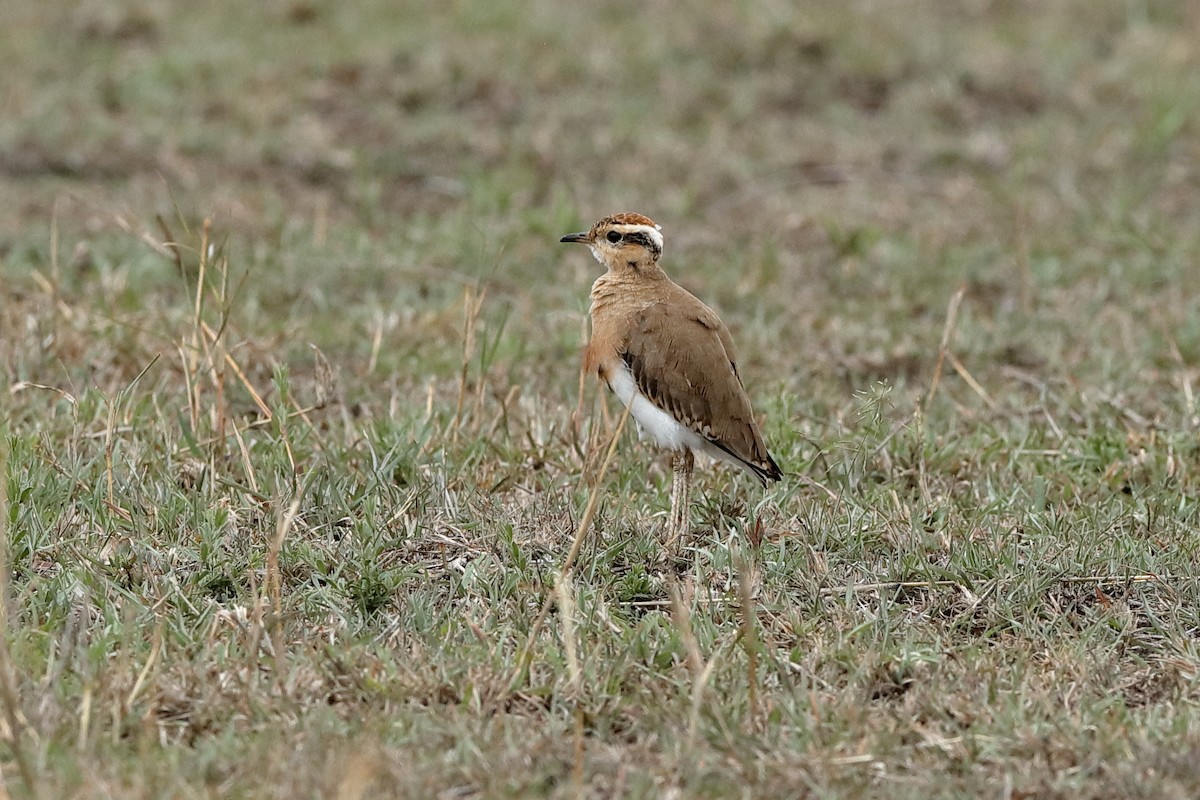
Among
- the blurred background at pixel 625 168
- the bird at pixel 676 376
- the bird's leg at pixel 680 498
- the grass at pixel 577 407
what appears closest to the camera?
the grass at pixel 577 407

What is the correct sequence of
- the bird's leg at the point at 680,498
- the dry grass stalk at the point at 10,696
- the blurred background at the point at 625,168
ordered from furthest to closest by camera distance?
1. the blurred background at the point at 625,168
2. the bird's leg at the point at 680,498
3. the dry grass stalk at the point at 10,696

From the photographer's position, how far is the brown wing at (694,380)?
5.04 meters

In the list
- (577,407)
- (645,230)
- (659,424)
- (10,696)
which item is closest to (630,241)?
(645,230)

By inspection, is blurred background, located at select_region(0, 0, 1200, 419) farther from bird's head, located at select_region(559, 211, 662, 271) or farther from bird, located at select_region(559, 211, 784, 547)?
bird, located at select_region(559, 211, 784, 547)

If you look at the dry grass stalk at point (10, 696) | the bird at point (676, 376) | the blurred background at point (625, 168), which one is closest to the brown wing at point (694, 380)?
the bird at point (676, 376)

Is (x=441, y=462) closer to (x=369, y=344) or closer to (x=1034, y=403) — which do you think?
(x=369, y=344)

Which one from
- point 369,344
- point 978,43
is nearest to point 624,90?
point 978,43

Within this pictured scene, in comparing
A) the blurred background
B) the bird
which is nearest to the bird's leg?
the bird

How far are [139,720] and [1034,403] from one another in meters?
3.86

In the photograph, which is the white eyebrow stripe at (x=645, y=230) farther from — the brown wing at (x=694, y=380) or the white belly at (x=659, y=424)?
the white belly at (x=659, y=424)

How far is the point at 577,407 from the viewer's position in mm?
5602

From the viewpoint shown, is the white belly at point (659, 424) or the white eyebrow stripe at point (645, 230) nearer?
the white belly at point (659, 424)

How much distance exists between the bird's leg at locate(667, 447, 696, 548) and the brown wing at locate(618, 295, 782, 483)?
0.11 metres

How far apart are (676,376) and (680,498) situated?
389 mm
